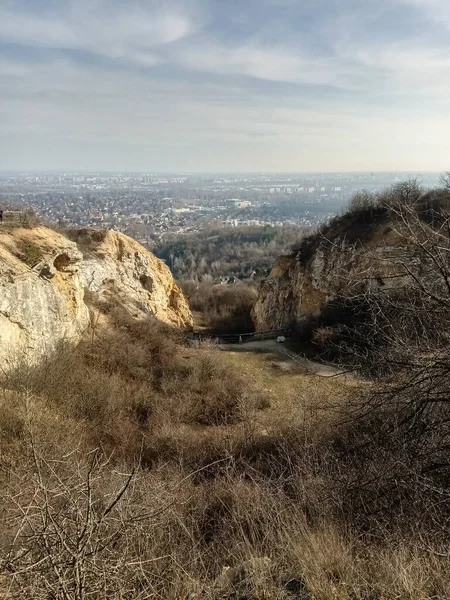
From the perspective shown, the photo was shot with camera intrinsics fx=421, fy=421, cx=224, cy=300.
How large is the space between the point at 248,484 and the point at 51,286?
982 centimetres

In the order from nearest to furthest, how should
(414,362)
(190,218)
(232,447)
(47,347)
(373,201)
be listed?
1. (414,362)
2. (232,447)
3. (47,347)
4. (373,201)
5. (190,218)

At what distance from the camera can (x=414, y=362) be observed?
3.96m

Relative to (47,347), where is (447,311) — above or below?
above

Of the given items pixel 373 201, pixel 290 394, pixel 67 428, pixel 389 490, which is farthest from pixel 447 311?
pixel 373 201

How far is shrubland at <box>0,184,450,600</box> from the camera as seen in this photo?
310cm

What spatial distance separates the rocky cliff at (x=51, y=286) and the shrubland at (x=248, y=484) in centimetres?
140

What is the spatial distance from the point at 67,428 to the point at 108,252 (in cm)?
1476

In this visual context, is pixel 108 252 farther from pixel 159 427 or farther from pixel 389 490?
pixel 389 490

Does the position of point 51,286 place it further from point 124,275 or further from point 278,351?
point 278,351

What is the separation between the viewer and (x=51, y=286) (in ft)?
44.7

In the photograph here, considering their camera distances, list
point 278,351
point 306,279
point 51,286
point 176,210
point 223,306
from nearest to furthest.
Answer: point 51,286 < point 278,351 < point 306,279 < point 223,306 < point 176,210

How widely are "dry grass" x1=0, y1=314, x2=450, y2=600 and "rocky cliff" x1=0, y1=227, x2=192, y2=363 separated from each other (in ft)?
3.52

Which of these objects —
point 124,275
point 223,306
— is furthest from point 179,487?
point 223,306

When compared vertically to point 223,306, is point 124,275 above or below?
above
